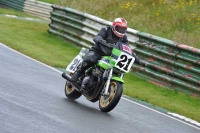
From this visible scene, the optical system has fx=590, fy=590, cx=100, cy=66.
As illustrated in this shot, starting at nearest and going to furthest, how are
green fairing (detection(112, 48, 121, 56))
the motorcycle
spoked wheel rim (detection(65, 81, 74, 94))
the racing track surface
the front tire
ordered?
the racing track surface, the motorcycle, green fairing (detection(112, 48, 121, 56)), the front tire, spoked wheel rim (detection(65, 81, 74, 94))

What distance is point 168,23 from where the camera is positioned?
22.1 m

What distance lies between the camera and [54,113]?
32.0ft

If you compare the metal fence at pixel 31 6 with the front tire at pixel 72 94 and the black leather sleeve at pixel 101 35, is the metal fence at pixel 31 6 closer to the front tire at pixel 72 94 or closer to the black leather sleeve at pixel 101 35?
the front tire at pixel 72 94

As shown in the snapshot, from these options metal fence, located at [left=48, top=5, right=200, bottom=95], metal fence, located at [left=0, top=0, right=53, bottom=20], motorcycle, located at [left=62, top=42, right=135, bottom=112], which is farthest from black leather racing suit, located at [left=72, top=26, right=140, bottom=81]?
metal fence, located at [left=0, top=0, right=53, bottom=20]

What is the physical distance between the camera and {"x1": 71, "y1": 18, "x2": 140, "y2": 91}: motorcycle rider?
11469mm

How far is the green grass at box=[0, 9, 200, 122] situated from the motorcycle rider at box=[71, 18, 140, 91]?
249 cm

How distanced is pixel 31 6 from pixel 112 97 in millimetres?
21838

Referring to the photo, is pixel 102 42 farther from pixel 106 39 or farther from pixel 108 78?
pixel 108 78

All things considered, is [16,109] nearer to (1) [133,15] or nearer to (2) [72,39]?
(2) [72,39]

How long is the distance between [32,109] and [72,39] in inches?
463

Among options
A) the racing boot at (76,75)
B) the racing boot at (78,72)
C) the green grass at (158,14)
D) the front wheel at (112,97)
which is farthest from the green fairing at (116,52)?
the green grass at (158,14)

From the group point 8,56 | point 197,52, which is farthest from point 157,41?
point 8,56

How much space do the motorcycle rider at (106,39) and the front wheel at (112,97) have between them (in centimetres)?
76

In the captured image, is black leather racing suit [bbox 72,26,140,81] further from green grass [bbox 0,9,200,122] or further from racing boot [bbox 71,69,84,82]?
green grass [bbox 0,9,200,122]
